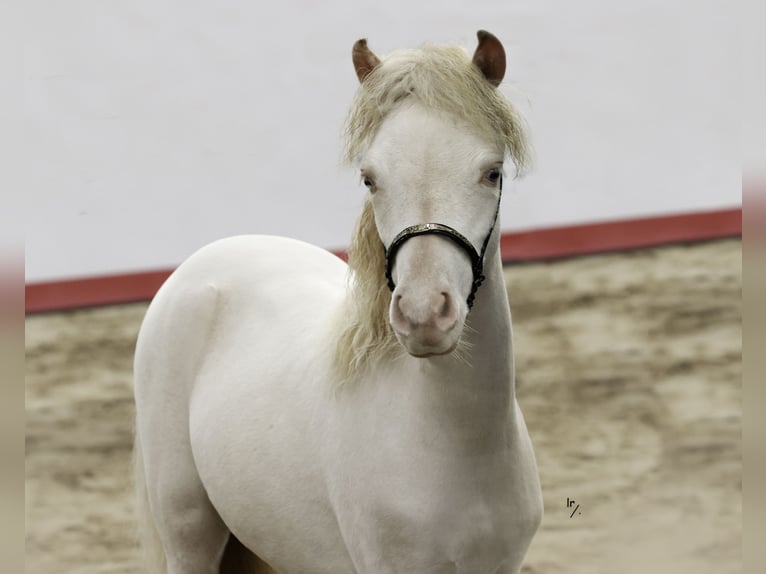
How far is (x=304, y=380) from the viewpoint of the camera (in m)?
2.12

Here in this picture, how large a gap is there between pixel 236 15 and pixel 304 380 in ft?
7.98

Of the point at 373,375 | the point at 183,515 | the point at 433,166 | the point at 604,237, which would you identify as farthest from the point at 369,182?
the point at 604,237

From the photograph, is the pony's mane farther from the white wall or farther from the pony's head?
the white wall

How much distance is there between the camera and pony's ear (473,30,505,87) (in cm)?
168

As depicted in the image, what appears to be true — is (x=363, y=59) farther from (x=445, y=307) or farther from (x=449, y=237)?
(x=445, y=307)

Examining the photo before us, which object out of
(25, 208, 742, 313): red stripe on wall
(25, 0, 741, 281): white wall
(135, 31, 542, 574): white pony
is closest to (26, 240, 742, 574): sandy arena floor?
(25, 208, 742, 313): red stripe on wall

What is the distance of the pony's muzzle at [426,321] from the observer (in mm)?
1443

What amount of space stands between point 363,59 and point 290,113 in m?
2.40

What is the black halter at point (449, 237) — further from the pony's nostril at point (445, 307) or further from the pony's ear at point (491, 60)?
the pony's ear at point (491, 60)

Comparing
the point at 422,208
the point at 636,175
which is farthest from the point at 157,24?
the point at 422,208

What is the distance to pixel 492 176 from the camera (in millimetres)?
1605

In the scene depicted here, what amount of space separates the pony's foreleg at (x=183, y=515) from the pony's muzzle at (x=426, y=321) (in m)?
1.15

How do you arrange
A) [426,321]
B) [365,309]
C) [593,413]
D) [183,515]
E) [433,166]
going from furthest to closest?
[593,413], [183,515], [365,309], [433,166], [426,321]

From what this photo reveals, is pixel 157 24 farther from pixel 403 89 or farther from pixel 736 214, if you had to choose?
pixel 403 89
